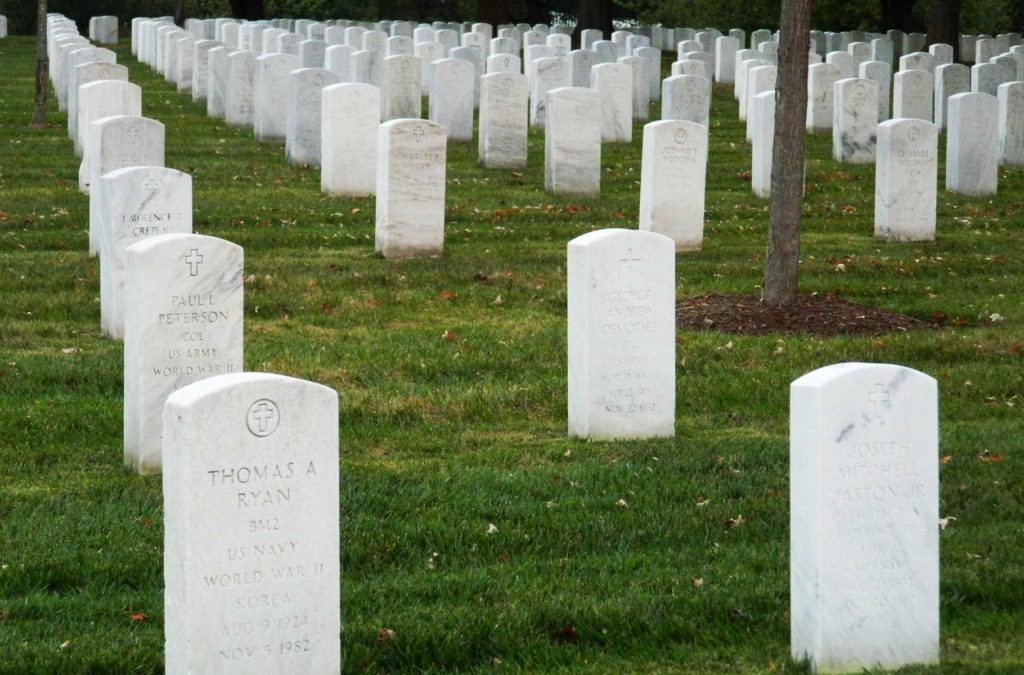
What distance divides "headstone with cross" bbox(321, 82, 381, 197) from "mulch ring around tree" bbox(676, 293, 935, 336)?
5.97 metres

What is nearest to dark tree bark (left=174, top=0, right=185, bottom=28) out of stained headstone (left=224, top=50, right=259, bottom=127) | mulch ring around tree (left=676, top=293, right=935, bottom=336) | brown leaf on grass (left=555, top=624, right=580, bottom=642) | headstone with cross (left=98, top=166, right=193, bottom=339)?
stained headstone (left=224, top=50, right=259, bottom=127)

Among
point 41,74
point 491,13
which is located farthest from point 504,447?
point 491,13

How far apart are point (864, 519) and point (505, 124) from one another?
47.2 ft

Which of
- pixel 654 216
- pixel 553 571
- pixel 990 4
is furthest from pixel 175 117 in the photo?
pixel 990 4

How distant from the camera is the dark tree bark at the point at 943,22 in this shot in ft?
113

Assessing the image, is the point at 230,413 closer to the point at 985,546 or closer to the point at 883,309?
the point at 985,546

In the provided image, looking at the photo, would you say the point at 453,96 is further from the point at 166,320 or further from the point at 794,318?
the point at 166,320

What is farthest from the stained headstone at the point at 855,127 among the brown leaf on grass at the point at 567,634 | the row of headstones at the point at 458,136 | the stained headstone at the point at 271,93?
the brown leaf on grass at the point at 567,634

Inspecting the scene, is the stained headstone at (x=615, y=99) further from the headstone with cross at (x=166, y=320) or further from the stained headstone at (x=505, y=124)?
the headstone with cross at (x=166, y=320)

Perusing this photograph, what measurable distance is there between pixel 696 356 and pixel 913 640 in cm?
481

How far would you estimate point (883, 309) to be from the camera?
12.1 m

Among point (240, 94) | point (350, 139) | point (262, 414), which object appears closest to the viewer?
point (262, 414)

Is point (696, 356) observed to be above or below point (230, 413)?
below

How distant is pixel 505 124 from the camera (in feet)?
65.2
